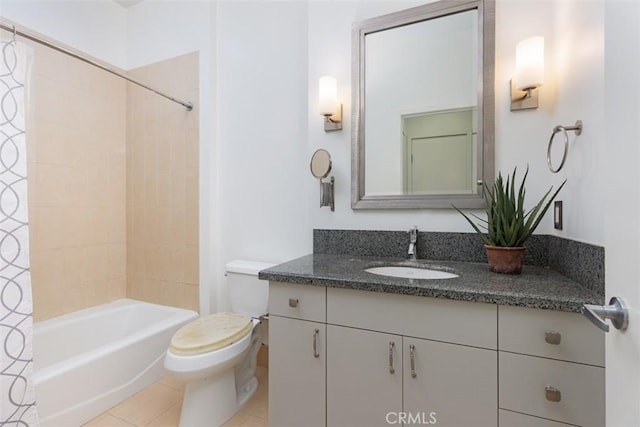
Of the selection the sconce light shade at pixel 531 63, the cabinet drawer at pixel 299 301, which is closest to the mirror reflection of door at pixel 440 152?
the sconce light shade at pixel 531 63

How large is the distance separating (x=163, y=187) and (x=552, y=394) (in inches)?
95.0

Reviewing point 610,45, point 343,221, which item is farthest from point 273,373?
point 610,45

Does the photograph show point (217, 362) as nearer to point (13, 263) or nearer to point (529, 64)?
point (13, 263)

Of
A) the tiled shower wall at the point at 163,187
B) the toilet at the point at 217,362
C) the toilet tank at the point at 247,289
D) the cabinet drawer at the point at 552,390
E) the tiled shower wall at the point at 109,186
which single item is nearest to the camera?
the cabinet drawer at the point at 552,390

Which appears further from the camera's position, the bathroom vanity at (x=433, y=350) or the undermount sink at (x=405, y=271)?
the undermount sink at (x=405, y=271)

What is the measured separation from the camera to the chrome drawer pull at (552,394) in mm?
860

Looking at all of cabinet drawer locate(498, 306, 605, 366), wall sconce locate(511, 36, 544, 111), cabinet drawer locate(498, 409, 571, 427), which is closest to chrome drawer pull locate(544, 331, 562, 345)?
cabinet drawer locate(498, 306, 605, 366)

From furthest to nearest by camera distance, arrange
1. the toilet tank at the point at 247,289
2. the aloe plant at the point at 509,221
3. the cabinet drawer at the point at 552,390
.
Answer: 1. the toilet tank at the point at 247,289
2. the aloe plant at the point at 509,221
3. the cabinet drawer at the point at 552,390

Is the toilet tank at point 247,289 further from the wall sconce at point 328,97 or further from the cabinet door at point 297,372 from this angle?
the wall sconce at point 328,97

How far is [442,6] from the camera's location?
4.79ft

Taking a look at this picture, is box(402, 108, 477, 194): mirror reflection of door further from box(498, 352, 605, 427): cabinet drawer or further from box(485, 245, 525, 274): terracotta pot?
box(498, 352, 605, 427): cabinet drawer

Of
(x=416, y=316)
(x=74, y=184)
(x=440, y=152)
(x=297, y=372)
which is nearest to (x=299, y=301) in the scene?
(x=297, y=372)

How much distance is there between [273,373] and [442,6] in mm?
1852

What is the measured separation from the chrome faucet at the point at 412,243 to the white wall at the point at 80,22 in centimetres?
254
